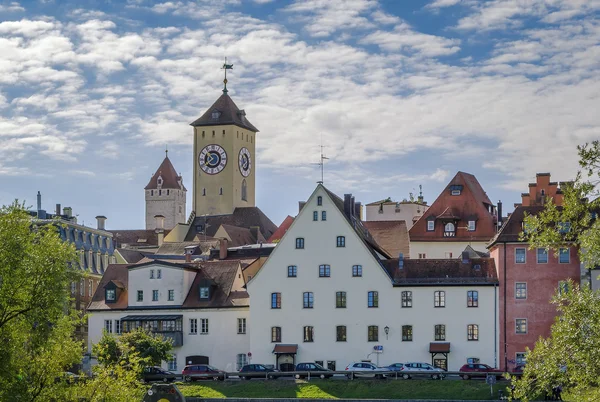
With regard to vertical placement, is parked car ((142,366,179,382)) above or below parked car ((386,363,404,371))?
below

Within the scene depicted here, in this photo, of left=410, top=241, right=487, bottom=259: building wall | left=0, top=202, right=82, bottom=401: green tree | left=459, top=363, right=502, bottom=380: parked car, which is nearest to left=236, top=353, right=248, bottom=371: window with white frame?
left=459, top=363, right=502, bottom=380: parked car

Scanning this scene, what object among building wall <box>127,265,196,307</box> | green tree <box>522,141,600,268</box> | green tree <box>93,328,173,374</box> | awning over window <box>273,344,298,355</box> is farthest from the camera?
building wall <box>127,265,196,307</box>

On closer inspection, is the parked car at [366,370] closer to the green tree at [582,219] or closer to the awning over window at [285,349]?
the awning over window at [285,349]

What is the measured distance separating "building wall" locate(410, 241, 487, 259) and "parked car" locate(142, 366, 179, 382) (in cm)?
3350

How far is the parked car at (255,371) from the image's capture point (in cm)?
8394

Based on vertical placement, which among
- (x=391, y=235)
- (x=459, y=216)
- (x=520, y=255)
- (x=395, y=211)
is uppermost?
(x=395, y=211)

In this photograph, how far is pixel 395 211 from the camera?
142 m

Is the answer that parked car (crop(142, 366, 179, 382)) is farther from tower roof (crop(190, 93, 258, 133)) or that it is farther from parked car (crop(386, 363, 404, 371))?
tower roof (crop(190, 93, 258, 133))

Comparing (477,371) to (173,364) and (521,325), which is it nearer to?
(521,325)

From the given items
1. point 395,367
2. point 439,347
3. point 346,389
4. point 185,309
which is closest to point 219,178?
point 185,309

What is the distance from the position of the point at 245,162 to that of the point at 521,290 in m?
104

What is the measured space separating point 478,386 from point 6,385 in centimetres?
3850

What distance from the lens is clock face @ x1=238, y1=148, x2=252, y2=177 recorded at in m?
188

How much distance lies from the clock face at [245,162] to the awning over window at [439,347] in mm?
100535
